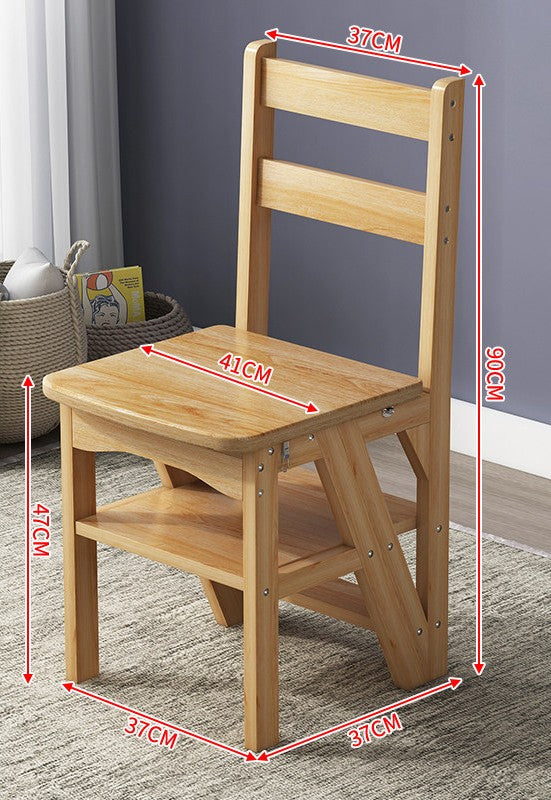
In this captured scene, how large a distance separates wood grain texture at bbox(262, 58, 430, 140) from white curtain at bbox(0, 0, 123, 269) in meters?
1.25

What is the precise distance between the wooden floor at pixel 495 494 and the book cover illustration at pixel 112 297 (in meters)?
0.62

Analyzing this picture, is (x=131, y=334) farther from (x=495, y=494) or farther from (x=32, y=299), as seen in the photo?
(x=495, y=494)

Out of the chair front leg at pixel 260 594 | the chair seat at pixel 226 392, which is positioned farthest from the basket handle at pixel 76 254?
the chair front leg at pixel 260 594

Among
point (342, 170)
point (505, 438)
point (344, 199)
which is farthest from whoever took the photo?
point (342, 170)

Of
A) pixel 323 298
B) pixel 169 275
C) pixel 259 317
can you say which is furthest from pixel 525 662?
pixel 169 275

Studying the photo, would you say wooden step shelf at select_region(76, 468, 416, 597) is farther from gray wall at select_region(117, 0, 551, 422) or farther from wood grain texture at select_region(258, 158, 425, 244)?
gray wall at select_region(117, 0, 551, 422)

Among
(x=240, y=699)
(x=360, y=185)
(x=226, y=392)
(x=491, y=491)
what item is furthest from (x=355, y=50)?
(x=240, y=699)

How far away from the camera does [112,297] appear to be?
9.73 ft

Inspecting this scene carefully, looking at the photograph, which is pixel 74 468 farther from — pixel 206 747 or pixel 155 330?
pixel 155 330

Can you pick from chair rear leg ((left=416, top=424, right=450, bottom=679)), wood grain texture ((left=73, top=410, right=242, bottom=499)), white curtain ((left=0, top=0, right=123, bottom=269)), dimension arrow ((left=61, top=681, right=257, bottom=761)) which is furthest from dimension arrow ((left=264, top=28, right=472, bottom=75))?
dimension arrow ((left=61, top=681, right=257, bottom=761))

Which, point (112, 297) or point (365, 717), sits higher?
point (112, 297)

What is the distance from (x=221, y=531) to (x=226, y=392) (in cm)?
19

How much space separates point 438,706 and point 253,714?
278 mm

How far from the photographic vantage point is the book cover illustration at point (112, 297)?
2941 millimetres
